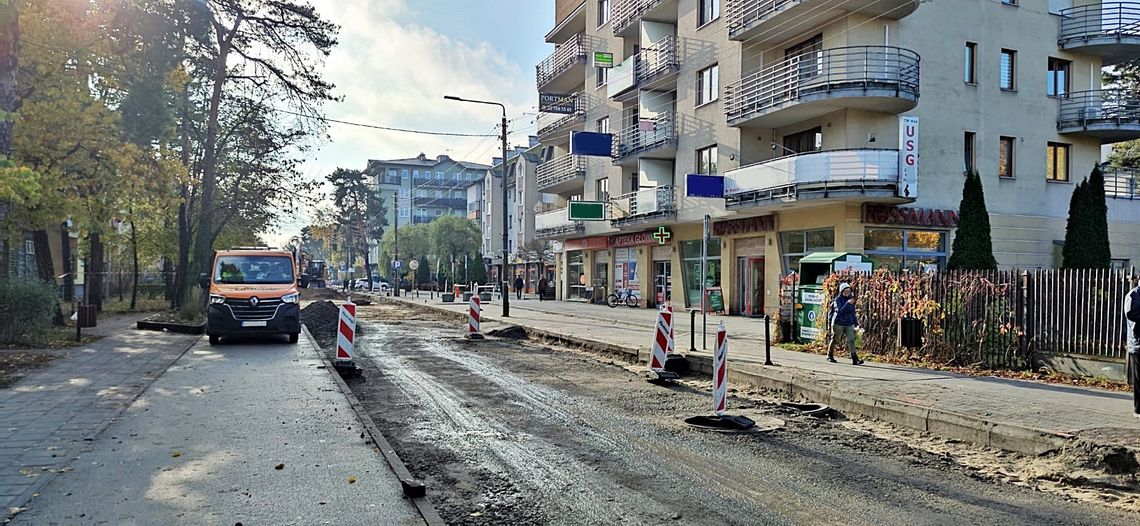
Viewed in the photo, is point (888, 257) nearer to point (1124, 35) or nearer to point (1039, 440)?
point (1124, 35)

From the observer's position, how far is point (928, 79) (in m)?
23.7

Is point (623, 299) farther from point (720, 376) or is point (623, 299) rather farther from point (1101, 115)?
point (720, 376)

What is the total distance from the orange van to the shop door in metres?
18.8

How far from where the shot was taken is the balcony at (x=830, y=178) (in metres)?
21.3

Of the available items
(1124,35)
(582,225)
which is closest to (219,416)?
(1124,35)

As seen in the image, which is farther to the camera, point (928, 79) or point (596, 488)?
point (928, 79)

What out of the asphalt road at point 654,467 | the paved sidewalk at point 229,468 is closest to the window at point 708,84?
the asphalt road at point 654,467

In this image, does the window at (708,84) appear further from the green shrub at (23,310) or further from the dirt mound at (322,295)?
the dirt mound at (322,295)

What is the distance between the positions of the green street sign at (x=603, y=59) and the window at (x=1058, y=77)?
60.1 ft

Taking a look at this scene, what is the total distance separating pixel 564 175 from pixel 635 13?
11.2 metres

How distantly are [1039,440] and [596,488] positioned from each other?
14.4 feet

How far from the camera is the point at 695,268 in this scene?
31.5 m

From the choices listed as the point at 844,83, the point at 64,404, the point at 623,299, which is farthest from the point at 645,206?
the point at 64,404

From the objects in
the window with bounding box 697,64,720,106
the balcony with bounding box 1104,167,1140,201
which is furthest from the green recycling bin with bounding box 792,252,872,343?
the balcony with bounding box 1104,167,1140,201
